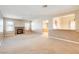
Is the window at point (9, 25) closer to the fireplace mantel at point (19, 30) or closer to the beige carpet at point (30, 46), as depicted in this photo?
the fireplace mantel at point (19, 30)

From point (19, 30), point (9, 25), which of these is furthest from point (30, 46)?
point (9, 25)

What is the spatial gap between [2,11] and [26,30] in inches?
43.3

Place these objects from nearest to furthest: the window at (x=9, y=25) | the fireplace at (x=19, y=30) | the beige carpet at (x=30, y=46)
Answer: the beige carpet at (x=30, y=46)
the window at (x=9, y=25)
the fireplace at (x=19, y=30)

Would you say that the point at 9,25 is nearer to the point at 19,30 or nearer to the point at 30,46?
the point at 19,30

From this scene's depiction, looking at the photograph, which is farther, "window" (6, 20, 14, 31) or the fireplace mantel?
the fireplace mantel

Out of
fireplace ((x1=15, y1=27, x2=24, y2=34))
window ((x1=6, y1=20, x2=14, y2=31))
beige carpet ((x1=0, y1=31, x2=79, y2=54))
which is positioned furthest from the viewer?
fireplace ((x1=15, y1=27, x2=24, y2=34))

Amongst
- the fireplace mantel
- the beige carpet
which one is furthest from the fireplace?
the beige carpet

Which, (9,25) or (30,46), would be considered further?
(30,46)

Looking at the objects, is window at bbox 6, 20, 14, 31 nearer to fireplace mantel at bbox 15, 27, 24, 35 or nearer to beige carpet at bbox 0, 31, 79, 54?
fireplace mantel at bbox 15, 27, 24, 35

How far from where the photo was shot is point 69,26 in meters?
4.44

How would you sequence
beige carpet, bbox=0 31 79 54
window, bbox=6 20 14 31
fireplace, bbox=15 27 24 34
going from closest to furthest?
beige carpet, bbox=0 31 79 54, window, bbox=6 20 14 31, fireplace, bbox=15 27 24 34

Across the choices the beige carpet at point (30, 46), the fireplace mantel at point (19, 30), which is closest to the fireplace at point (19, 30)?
the fireplace mantel at point (19, 30)
